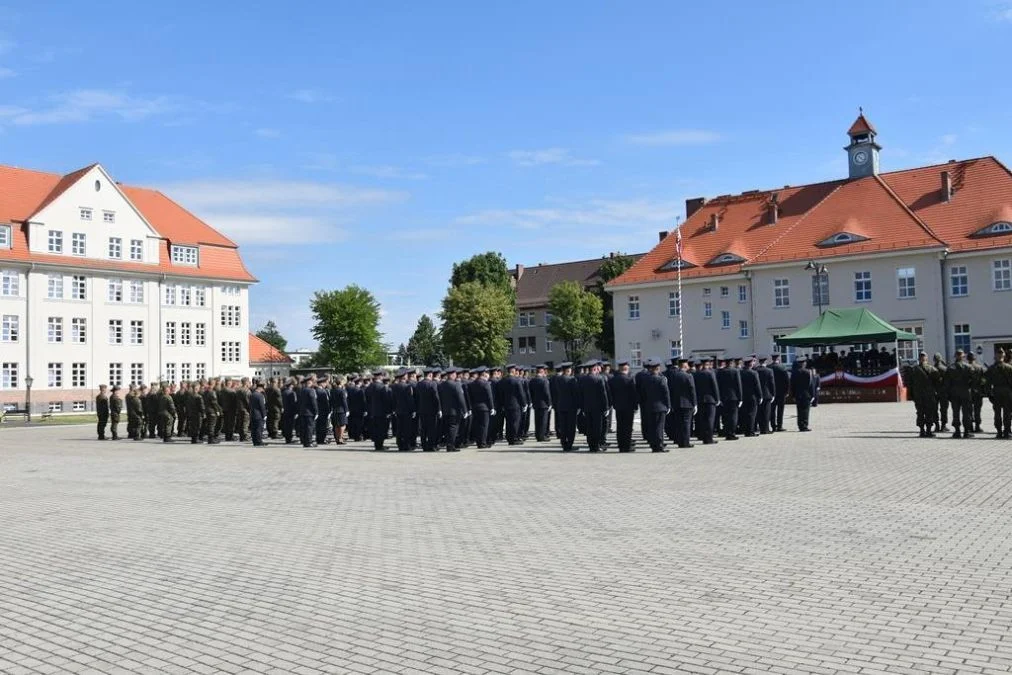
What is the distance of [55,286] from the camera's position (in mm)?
53281

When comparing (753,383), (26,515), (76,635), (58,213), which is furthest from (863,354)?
(58,213)

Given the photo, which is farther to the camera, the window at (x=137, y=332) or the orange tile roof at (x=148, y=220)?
the window at (x=137, y=332)

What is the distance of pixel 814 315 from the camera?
2029 inches

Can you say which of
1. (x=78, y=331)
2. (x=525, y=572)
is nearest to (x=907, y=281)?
(x=525, y=572)

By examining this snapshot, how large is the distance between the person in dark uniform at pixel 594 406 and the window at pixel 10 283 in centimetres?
4387

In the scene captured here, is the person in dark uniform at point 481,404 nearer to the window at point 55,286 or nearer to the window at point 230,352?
the window at point 55,286

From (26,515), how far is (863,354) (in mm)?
32536

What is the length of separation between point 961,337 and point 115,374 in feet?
157

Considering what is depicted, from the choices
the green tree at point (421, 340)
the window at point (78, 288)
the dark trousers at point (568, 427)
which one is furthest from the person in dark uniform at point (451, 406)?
the green tree at point (421, 340)

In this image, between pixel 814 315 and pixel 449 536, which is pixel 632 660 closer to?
pixel 449 536

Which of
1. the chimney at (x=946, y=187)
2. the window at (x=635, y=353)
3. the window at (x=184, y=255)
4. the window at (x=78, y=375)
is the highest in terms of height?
the chimney at (x=946, y=187)

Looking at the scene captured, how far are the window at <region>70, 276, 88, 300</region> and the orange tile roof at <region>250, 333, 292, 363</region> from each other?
26931mm

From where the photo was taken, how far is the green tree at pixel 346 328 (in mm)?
83438

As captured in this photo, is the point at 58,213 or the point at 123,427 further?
the point at 58,213
